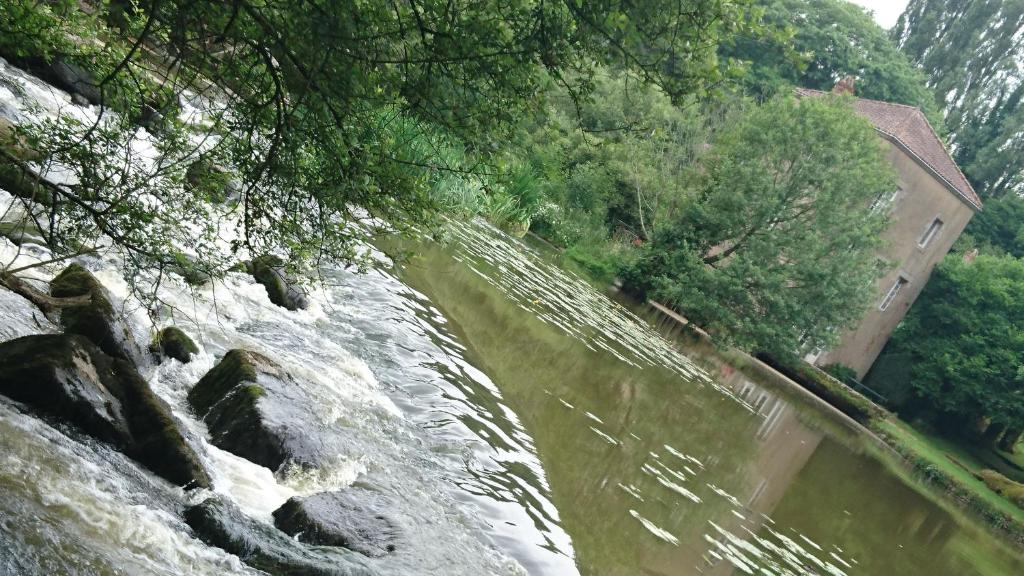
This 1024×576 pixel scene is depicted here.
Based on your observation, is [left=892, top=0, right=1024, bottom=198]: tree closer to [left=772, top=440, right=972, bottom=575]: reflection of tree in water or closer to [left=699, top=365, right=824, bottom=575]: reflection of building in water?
[left=699, top=365, right=824, bottom=575]: reflection of building in water

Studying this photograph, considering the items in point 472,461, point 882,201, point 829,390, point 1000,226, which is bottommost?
point 472,461

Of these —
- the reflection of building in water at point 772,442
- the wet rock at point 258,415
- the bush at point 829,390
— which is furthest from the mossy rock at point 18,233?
the bush at point 829,390

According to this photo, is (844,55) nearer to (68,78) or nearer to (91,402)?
(68,78)

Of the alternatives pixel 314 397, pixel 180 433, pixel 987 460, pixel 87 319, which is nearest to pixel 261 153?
pixel 180 433

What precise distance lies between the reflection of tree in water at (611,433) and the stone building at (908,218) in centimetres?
2427

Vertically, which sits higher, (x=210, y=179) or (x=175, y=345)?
(x=210, y=179)

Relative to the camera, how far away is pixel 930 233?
4128 centimetres

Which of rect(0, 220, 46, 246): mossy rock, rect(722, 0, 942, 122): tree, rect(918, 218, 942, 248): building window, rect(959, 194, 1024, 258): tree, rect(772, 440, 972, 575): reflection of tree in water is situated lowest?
rect(0, 220, 46, 246): mossy rock

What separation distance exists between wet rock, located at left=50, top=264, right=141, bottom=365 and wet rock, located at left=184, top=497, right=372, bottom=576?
1907mm

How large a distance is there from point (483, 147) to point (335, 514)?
110 inches

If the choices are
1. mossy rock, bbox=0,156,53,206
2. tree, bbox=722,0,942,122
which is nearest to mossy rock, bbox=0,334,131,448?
mossy rock, bbox=0,156,53,206

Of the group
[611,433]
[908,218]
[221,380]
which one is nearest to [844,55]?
[908,218]

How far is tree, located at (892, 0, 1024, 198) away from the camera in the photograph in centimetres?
5162

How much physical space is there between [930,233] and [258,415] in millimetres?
42383
